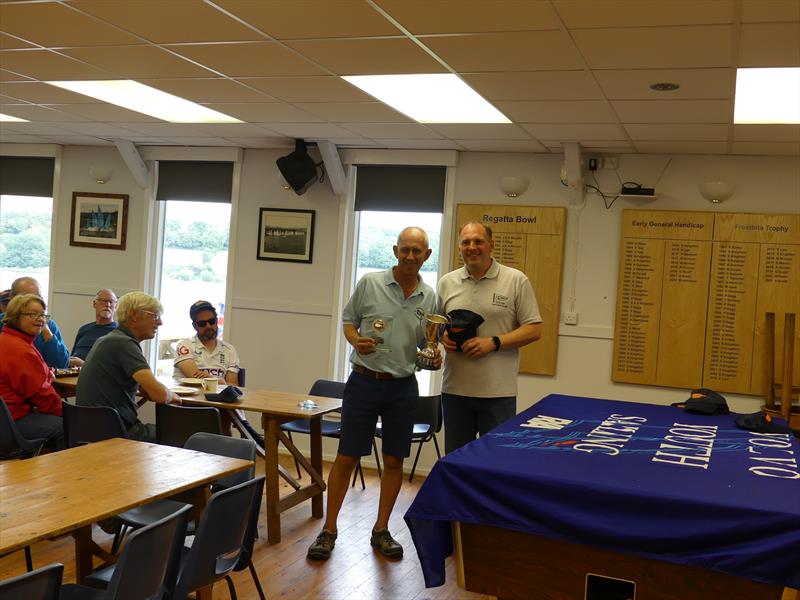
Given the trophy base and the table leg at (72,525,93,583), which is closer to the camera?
the table leg at (72,525,93,583)

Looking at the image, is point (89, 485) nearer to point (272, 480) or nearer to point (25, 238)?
point (272, 480)

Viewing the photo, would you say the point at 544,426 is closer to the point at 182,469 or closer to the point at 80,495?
the point at 182,469

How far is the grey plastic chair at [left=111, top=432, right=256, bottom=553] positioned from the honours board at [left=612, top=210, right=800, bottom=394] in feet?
11.5

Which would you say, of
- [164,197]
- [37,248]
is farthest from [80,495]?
[37,248]

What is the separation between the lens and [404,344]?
4.38m

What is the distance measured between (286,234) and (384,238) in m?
0.88

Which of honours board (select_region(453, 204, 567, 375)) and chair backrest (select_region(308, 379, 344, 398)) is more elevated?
honours board (select_region(453, 204, 567, 375))

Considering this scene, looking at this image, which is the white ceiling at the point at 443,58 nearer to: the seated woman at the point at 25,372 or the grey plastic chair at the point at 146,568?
the seated woman at the point at 25,372

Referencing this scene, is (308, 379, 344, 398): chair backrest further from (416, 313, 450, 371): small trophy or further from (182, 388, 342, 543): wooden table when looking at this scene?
(416, 313, 450, 371): small trophy

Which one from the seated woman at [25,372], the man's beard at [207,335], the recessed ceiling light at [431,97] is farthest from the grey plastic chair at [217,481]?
the man's beard at [207,335]

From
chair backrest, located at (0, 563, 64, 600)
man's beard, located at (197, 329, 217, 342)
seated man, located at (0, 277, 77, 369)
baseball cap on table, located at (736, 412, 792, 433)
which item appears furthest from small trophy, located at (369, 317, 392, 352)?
seated man, located at (0, 277, 77, 369)

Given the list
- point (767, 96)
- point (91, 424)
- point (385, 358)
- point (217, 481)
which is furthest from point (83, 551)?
point (767, 96)

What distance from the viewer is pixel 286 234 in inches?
286

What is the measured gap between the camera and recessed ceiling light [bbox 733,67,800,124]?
3.95m
